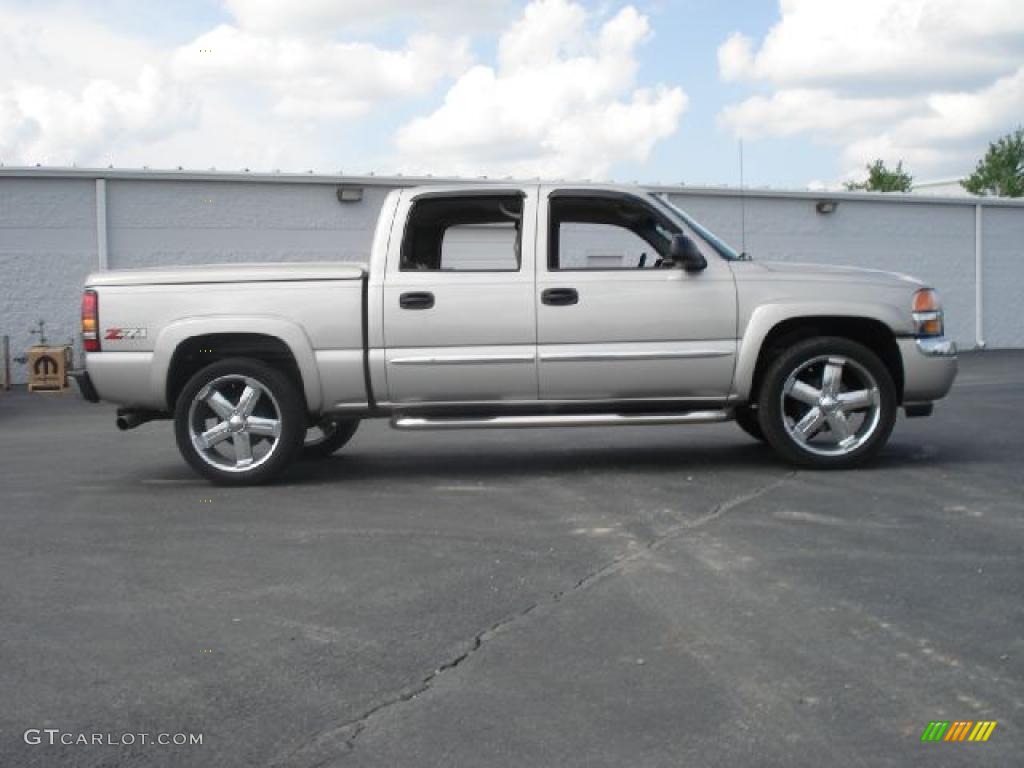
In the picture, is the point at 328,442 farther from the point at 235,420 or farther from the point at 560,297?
the point at 560,297

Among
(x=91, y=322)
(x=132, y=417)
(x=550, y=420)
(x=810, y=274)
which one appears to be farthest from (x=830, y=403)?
(x=91, y=322)

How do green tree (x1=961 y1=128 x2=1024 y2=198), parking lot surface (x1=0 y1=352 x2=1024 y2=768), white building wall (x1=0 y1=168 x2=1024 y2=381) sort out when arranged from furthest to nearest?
green tree (x1=961 y1=128 x2=1024 y2=198)
white building wall (x1=0 y1=168 x2=1024 y2=381)
parking lot surface (x1=0 y1=352 x2=1024 y2=768)

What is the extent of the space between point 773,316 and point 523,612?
3.72 meters

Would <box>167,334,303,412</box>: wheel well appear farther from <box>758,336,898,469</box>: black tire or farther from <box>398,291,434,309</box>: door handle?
<box>758,336,898,469</box>: black tire

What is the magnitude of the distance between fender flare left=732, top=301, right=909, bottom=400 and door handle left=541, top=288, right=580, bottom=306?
1.10 metres

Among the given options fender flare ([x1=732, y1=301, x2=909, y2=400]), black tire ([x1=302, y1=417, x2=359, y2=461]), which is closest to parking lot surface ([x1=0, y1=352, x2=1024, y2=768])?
fender flare ([x1=732, y1=301, x2=909, y2=400])

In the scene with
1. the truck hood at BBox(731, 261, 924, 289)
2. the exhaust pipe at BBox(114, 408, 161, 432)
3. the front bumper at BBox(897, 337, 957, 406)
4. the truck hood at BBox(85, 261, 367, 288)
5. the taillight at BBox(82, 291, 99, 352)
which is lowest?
the exhaust pipe at BBox(114, 408, 161, 432)

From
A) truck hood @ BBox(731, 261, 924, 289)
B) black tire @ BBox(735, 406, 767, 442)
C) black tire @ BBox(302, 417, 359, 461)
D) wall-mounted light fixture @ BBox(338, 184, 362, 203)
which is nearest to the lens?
truck hood @ BBox(731, 261, 924, 289)

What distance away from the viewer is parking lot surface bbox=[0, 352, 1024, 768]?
3717mm

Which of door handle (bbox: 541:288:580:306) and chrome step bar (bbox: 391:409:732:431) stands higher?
door handle (bbox: 541:288:580:306)

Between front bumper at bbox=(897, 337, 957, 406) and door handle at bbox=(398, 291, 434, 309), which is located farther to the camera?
front bumper at bbox=(897, 337, 957, 406)

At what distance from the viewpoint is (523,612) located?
4.96 m

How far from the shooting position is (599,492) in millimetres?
7555

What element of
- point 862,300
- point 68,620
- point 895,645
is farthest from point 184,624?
point 862,300
